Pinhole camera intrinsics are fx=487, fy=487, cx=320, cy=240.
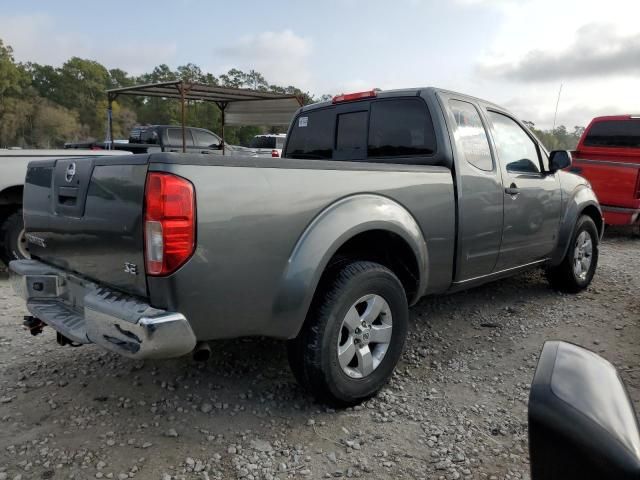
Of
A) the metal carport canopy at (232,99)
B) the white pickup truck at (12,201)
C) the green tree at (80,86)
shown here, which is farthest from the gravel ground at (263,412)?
the green tree at (80,86)

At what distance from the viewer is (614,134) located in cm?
882

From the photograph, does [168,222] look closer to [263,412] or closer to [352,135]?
[263,412]

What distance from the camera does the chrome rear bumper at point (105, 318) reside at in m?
2.02

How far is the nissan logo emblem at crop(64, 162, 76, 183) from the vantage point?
2.53 meters

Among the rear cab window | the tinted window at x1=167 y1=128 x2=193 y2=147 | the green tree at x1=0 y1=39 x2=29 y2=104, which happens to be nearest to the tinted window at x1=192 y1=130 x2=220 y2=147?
the tinted window at x1=167 y1=128 x2=193 y2=147

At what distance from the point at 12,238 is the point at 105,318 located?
3.71 meters

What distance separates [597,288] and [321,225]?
4.11 metres

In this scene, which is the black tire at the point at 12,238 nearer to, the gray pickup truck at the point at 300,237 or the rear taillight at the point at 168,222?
the gray pickup truck at the point at 300,237

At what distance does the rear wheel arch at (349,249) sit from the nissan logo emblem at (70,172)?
4.04 ft

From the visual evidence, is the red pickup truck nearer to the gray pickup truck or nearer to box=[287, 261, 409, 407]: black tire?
the gray pickup truck

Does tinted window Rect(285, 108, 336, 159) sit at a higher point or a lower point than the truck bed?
higher

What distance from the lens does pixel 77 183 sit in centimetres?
249

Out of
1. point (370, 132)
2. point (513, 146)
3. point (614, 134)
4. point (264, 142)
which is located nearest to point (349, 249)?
point (370, 132)

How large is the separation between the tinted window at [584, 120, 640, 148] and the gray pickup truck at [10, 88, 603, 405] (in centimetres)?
603
